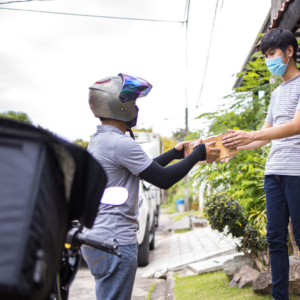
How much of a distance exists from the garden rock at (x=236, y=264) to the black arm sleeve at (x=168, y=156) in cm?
223

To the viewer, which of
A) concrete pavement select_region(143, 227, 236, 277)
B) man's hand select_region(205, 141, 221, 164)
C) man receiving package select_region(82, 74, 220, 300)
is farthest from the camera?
concrete pavement select_region(143, 227, 236, 277)

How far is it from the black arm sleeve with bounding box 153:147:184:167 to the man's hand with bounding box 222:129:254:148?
38 centimetres

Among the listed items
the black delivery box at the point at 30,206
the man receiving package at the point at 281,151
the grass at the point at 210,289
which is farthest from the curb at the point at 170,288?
the black delivery box at the point at 30,206

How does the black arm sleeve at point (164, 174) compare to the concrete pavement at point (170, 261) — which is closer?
the black arm sleeve at point (164, 174)

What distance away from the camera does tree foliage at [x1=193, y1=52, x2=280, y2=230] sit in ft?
15.8

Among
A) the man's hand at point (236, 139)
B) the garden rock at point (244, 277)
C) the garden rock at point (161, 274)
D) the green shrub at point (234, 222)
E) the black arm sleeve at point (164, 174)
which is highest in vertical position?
the man's hand at point (236, 139)

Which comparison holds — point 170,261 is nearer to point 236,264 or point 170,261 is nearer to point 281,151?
point 236,264

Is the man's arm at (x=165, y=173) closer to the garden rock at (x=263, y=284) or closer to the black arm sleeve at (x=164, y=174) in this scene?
the black arm sleeve at (x=164, y=174)

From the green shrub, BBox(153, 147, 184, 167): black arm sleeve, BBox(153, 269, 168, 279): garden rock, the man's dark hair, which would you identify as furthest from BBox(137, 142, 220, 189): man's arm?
BBox(153, 269, 168, 279): garden rock

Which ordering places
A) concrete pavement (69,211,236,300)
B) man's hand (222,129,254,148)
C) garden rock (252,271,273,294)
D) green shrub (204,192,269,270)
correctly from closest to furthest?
man's hand (222,129,254,148) < garden rock (252,271,273,294) < green shrub (204,192,269,270) < concrete pavement (69,211,236,300)

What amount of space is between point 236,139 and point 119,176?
1143 mm

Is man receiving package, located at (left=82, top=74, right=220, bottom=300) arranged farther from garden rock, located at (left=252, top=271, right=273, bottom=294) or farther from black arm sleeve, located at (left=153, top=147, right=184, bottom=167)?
garden rock, located at (left=252, top=271, right=273, bottom=294)

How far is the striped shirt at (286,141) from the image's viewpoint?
8.29 ft

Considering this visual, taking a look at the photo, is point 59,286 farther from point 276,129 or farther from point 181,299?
point 181,299
